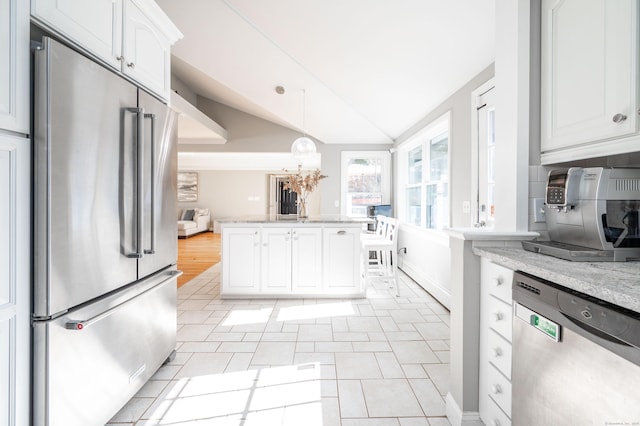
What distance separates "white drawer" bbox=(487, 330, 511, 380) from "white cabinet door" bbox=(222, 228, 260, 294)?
2.56 m

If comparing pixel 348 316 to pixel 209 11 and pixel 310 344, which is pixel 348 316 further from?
pixel 209 11

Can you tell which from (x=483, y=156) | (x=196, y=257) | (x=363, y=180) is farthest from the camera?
(x=196, y=257)

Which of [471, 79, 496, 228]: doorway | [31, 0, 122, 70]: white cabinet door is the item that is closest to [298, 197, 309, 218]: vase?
[471, 79, 496, 228]: doorway

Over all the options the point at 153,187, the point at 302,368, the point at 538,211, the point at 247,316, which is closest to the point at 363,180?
the point at 247,316

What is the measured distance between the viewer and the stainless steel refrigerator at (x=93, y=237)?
112cm

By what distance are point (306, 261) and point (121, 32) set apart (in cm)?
258

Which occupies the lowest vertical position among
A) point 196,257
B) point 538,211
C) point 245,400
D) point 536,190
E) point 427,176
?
point 245,400

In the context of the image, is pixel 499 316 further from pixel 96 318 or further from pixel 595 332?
pixel 96 318

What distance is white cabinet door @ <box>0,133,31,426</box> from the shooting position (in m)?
1.02

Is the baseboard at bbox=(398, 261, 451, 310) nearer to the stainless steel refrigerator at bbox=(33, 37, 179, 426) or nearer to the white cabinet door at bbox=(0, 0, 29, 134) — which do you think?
the stainless steel refrigerator at bbox=(33, 37, 179, 426)

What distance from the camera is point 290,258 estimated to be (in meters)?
3.48

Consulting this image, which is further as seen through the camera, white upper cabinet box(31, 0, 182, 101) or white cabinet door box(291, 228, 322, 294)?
white cabinet door box(291, 228, 322, 294)

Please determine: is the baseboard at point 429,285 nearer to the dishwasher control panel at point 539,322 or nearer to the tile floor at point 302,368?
the tile floor at point 302,368

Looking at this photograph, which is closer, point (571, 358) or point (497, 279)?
point (571, 358)
